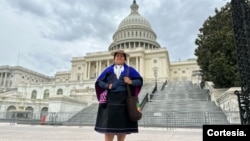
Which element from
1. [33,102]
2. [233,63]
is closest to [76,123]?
[233,63]

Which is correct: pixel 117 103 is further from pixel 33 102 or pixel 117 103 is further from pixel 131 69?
pixel 33 102

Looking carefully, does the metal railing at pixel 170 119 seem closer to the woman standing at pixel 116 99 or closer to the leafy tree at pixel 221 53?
the leafy tree at pixel 221 53

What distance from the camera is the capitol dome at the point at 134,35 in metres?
89.8

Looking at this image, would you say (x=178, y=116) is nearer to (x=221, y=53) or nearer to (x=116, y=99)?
(x=221, y=53)

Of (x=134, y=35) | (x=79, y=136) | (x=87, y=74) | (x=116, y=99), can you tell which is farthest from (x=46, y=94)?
(x=116, y=99)

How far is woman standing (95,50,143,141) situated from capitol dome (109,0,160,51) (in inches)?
3319

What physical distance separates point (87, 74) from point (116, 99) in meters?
73.5

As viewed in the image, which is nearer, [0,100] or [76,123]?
[76,123]

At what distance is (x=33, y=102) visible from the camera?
114 feet

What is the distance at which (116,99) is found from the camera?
3.94m

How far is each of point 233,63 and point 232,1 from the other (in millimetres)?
12022

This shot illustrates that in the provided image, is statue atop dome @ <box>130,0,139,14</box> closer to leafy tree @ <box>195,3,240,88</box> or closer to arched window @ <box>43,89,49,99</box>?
arched window @ <box>43,89,49,99</box>

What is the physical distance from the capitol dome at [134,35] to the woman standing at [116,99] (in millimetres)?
84299

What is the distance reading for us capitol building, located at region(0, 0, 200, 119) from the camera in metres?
33.6
